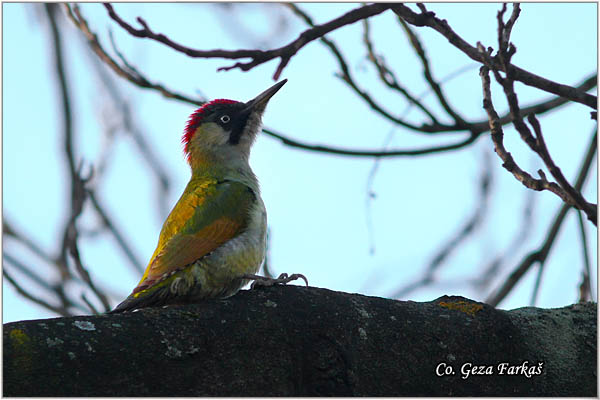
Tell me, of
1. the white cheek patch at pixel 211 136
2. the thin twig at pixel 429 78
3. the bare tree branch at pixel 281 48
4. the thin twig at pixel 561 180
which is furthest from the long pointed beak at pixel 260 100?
the thin twig at pixel 561 180

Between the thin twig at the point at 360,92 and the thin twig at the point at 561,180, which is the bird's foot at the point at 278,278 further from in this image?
the thin twig at the point at 561,180

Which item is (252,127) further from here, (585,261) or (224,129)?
(585,261)

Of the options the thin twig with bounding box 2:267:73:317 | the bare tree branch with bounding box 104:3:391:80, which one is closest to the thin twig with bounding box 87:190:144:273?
the thin twig with bounding box 2:267:73:317

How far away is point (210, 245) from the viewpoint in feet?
13.7

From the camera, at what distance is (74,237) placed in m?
4.75

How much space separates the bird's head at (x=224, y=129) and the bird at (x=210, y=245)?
0.66 feet

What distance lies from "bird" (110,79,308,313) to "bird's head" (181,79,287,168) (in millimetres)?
201

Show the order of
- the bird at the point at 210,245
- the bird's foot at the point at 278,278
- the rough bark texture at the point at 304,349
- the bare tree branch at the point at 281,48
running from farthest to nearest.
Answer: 1. the bird at the point at 210,245
2. the bird's foot at the point at 278,278
3. the bare tree branch at the point at 281,48
4. the rough bark texture at the point at 304,349

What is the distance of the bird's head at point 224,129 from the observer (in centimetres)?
554

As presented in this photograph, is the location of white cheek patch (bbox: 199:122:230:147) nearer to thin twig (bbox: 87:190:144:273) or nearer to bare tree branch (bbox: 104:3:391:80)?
thin twig (bbox: 87:190:144:273)

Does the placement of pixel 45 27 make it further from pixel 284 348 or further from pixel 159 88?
pixel 284 348

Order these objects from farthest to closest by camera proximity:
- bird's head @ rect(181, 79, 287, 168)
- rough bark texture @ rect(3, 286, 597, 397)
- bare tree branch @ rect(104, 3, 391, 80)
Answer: bird's head @ rect(181, 79, 287, 168) < bare tree branch @ rect(104, 3, 391, 80) < rough bark texture @ rect(3, 286, 597, 397)

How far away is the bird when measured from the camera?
3963 millimetres

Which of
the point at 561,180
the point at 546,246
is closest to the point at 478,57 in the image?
the point at 561,180
